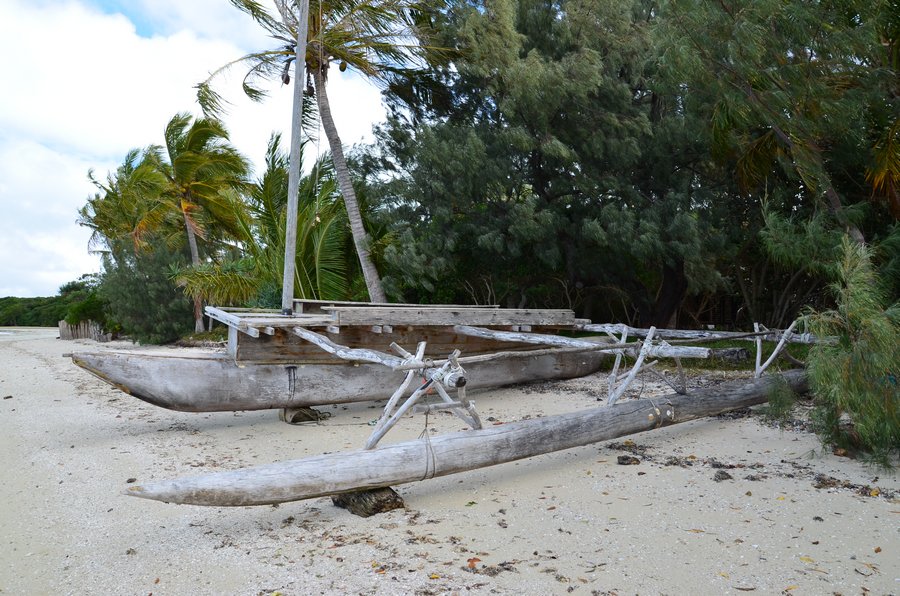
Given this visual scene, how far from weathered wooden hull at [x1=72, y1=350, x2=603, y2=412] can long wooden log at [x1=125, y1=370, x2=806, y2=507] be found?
284 centimetres

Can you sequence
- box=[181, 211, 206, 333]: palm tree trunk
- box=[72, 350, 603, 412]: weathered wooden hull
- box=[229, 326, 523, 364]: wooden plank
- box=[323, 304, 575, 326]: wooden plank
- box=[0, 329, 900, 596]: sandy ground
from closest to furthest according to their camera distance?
1. box=[0, 329, 900, 596]: sandy ground
2. box=[72, 350, 603, 412]: weathered wooden hull
3. box=[229, 326, 523, 364]: wooden plank
4. box=[323, 304, 575, 326]: wooden plank
5. box=[181, 211, 206, 333]: palm tree trunk

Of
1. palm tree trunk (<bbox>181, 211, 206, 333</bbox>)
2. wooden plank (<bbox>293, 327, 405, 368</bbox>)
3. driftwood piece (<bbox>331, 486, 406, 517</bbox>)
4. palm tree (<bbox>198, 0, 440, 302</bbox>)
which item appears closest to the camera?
driftwood piece (<bbox>331, 486, 406, 517</bbox>)

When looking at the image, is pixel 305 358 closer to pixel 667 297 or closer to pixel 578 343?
pixel 578 343

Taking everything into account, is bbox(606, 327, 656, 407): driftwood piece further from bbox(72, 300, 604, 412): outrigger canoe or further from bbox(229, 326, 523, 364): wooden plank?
bbox(229, 326, 523, 364): wooden plank

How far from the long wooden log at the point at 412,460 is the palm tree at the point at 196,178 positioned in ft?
56.2

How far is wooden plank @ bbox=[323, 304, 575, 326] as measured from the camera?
706cm

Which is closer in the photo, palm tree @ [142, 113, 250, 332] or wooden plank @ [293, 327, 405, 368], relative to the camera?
wooden plank @ [293, 327, 405, 368]

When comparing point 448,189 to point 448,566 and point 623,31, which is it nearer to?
point 623,31

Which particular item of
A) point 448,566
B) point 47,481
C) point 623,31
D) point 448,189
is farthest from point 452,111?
point 448,566

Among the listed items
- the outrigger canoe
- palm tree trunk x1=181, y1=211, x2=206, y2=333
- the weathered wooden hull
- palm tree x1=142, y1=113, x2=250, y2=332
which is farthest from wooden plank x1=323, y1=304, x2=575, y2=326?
palm tree x1=142, y1=113, x2=250, y2=332

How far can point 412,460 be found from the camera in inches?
170

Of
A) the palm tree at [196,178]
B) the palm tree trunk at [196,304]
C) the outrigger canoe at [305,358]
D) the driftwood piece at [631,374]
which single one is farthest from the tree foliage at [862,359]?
A: the palm tree at [196,178]

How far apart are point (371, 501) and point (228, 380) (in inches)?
121

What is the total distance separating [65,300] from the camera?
1580 inches
